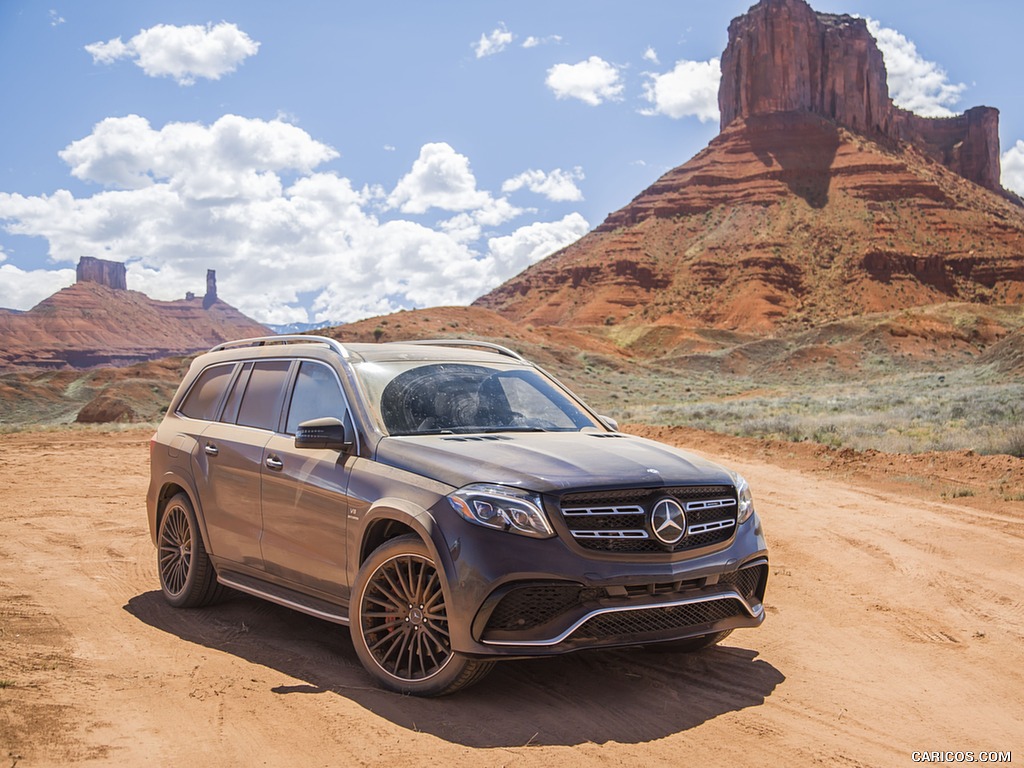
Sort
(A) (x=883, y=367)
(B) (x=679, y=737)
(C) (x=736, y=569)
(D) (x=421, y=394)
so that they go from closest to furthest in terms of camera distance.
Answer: (B) (x=679, y=737) → (C) (x=736, y=569) → (D) (x=421, y=394) → (A) (x=883, y=367)

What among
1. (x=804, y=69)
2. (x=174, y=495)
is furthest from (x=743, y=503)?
(x=804, y=69)

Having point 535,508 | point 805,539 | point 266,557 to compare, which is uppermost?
point 535,508

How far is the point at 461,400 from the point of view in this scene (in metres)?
5.66

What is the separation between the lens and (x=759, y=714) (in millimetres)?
4492

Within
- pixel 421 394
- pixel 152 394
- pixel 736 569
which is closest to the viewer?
pixel 736 569

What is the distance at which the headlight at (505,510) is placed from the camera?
171 inches

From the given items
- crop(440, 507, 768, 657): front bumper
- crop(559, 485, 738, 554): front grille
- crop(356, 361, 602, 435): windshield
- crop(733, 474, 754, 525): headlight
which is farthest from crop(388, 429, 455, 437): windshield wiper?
crop(733, 474, 754, 525): headlight

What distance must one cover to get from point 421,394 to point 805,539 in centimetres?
527

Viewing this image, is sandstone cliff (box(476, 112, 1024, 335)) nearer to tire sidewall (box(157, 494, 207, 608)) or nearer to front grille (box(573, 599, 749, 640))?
tire sidewall (box(157, 494, 207, 608))

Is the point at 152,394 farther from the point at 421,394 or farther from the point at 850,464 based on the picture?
the point at 421,394

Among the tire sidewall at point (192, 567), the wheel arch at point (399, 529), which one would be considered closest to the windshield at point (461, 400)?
the wheel arch at point (399, 529)

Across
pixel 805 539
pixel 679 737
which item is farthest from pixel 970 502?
pixel 679 737

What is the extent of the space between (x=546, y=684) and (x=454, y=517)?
1115 mm

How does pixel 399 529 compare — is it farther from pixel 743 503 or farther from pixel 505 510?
pixel 743 503
